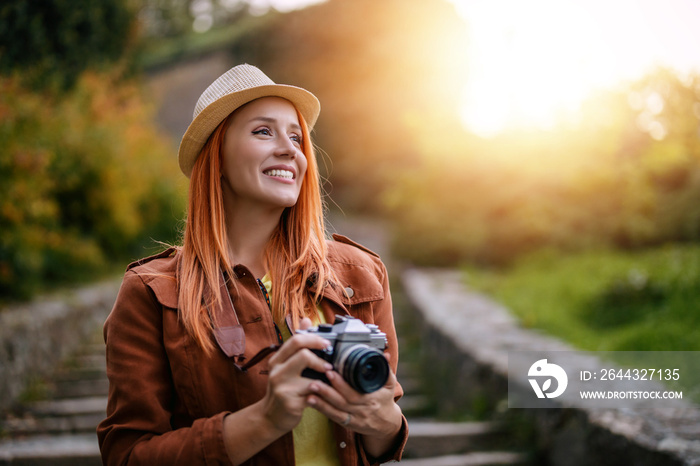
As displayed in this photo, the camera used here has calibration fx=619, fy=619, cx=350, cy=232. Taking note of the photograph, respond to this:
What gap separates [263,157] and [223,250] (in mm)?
278

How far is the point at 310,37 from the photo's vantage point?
20.6m

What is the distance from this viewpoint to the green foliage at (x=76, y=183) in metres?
5.21

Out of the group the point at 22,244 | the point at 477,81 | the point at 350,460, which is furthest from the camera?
the point at 477,81

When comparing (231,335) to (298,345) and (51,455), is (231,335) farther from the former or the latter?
(51,455)

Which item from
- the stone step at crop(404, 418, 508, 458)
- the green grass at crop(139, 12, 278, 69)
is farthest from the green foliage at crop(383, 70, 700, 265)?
the green grass at crop(139, 12, 278, 69)

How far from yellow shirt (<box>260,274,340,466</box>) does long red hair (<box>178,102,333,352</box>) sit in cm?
27

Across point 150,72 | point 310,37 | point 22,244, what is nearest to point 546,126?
point 22,244

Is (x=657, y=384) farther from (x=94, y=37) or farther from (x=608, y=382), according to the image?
(x=94, y=37)

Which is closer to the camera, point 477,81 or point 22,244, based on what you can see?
point 22,244

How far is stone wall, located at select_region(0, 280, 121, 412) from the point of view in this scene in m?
4.73

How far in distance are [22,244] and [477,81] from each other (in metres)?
8.22

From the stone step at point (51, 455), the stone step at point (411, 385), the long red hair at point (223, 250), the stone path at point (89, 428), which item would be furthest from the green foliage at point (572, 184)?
the long red hair at point (223, 250)

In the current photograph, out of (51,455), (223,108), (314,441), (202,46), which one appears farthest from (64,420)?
(202,46)

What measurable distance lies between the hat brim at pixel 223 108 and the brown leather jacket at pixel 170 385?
0.38m
